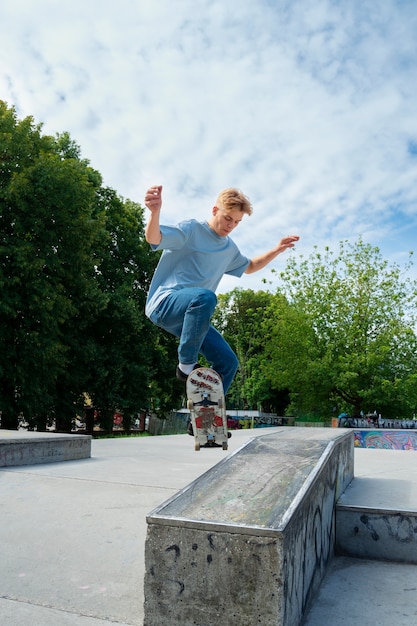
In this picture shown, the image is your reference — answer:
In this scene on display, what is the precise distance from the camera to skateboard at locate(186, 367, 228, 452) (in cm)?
381

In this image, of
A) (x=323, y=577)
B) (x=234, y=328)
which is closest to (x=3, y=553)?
(x=323, y=577)

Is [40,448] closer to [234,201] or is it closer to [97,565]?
[97,565]

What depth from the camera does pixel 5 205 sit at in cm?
1777

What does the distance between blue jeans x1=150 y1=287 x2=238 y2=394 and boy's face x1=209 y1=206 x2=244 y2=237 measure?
2.07 feet

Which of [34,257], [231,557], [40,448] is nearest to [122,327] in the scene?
[34,257]

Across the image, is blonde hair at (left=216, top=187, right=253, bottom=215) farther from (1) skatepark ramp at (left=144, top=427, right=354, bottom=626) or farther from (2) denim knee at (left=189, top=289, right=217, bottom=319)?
(1) skatepark ramp at (left=144, top=427, right=354, bottom=626)

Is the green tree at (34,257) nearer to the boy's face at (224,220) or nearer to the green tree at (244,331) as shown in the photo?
the boy's face at (224,220)

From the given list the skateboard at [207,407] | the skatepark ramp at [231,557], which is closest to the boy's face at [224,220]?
the skateboard at [207,407]

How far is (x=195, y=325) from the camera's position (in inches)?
145

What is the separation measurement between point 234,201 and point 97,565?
2675 millimetres

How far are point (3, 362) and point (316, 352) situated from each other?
59.2 feet

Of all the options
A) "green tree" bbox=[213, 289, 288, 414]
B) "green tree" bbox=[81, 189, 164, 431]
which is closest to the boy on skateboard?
"green tree" bbox=[81, 189, 164, 431]

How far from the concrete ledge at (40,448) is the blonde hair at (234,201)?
12.8ft

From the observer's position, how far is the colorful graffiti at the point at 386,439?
19984mm
